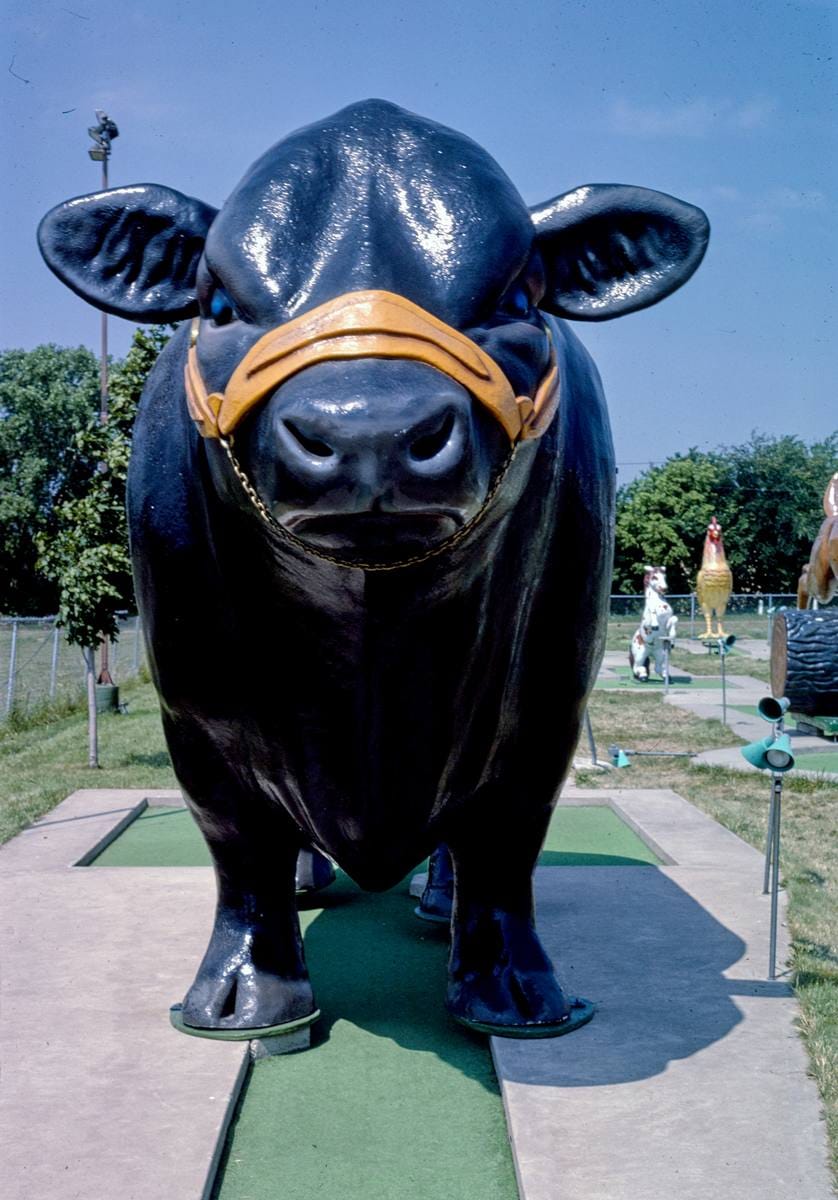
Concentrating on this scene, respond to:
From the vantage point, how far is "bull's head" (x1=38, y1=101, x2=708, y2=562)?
6.22 feet

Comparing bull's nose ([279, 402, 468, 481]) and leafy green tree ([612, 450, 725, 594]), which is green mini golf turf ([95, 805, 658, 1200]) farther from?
leafy green tree ([612, 450, 725, 594])

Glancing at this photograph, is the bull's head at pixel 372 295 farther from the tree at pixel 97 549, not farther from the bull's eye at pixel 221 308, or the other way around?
the tree at pixel 97 549

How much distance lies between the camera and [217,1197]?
109 inches

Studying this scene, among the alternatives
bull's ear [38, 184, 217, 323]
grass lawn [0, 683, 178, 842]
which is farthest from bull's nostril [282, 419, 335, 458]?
grass lawn [0, 683, 178, 842]

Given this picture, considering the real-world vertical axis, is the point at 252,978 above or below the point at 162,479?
below

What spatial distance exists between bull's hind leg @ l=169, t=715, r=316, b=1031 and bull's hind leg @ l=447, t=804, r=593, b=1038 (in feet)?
1.56

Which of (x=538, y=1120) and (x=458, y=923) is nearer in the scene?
(x=538, y=1120)

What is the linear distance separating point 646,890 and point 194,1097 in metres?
2.60

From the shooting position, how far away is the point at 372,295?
2.05 m

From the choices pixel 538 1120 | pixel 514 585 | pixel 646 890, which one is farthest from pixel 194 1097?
pixel 646 890

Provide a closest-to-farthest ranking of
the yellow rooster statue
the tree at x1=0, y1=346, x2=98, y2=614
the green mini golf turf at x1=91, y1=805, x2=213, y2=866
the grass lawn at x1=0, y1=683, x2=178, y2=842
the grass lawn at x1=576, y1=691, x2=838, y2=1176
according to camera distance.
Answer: the grass lawn at x1=576, y1=691, x2=838, y2=1176 < the green mini golf turf at x1=91, y1=805, x2=213, y2=866 < the grass lawn at x1=0, y1=683, x2=178, y2=842 < the yellow rooster statue < the tree at x1=0, y1=346, x2=98, y2=614

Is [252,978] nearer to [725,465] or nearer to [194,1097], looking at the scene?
[194,1097]

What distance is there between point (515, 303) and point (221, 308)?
1.77 ft

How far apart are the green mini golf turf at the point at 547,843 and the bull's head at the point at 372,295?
11.6 ft
